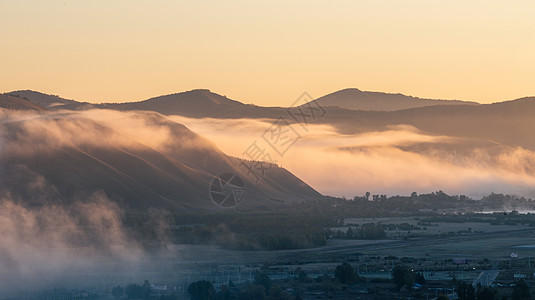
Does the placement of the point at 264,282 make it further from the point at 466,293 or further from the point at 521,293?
the point at 521,293

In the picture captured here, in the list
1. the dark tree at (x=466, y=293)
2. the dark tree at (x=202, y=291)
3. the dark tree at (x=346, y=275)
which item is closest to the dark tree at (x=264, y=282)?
the dark tree at (x=202, y=291)

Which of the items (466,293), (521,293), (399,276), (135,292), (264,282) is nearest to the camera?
(466,293)

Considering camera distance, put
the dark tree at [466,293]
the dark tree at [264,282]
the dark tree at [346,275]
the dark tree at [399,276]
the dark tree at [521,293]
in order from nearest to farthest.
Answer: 1. the dark tree at [466,293]
2. the dark tree at [521,293]
3. the dark tree at [264,282]
4. the dark tree at [399,276]
5. the dark tree at [346,275]

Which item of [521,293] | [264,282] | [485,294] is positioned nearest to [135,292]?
[264,282]

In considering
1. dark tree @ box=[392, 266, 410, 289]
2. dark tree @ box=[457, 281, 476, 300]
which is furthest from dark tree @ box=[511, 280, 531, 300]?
dark tree @ box=[392, 266, 410, 289]

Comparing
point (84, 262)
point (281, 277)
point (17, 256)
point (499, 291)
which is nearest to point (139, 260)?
point (84, 262)

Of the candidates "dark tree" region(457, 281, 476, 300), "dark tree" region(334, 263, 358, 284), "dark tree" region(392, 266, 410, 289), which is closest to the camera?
"dark tree" region(457, 281, 476, 300)

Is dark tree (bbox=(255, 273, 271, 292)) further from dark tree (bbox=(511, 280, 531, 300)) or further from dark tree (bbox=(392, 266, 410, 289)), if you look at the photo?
dark tree (bbox=(511, 280, 531, 300))

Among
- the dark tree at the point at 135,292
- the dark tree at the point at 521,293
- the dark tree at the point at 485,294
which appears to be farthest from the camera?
the dark tree at the point at 135,292

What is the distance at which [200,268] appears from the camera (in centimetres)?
17462

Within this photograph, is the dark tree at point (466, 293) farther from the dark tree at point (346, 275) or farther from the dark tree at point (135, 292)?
the dark tree at point (135, 292)

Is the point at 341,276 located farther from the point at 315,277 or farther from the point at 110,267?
the point at 110,267

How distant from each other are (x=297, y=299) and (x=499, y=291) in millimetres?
23288

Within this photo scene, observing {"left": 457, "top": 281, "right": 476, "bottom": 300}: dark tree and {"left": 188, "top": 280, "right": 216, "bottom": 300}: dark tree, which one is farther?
{"left": 188, "top": 280, "right": 216, "bottom": 300}: dark tree
